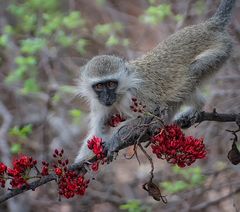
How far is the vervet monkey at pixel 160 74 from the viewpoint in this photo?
5.01m

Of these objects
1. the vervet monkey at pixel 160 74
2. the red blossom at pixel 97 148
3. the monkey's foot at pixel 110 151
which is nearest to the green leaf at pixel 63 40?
the vervet monkey at pixel 160 74

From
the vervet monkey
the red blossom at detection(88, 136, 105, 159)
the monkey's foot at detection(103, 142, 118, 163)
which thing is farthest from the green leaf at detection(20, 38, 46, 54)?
the red blossom at detection(88, 136, 105, 159)

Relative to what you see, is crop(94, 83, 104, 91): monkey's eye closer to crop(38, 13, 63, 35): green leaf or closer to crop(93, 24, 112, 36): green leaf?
crop(38, 13, 63, 35): green leaf

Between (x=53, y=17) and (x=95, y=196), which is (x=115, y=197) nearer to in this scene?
(x=95, y=196)

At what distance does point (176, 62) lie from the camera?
5.44 meters

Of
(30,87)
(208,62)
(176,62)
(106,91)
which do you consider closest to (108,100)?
(106,91)

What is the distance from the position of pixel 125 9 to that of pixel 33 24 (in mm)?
2402

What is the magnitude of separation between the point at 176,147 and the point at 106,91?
2018 millimetres

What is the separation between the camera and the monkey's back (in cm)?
Answer: 522

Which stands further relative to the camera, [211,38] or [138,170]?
[138,170]

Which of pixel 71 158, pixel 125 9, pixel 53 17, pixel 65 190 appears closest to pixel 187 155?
pixel 65 190

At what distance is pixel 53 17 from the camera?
7.77 meters

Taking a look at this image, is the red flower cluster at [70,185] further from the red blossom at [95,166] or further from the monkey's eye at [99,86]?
the monkey's eye at [99,86]

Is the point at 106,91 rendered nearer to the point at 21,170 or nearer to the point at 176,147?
the point at 176,147
